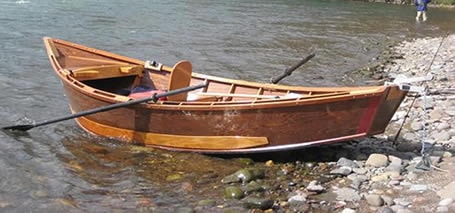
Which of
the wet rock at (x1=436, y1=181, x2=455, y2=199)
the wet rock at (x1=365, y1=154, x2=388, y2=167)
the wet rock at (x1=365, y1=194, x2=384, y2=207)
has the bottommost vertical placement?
the wet rock at (x1=365, y1=194, x2=384, y2=207)

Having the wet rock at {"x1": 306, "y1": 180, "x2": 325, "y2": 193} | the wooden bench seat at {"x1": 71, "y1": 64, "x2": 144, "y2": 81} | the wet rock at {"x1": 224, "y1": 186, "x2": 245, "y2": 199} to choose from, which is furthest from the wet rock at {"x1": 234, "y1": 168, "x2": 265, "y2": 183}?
the wooden bench seat at {"x1": 71, "y1": 64, "x2": 144, "y2": 81}

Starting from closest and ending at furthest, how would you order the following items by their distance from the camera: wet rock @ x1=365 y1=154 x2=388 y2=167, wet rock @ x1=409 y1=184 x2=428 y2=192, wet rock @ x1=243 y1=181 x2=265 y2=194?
wet rock @ x1=409 y1=184 x2=428 y2=192
wet rock @ x1=243 y1=181 x2=265 y2=194
wet rock @ x1=365 y1=154 x2=388 y2=167

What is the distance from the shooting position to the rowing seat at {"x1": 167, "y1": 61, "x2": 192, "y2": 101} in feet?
29.6

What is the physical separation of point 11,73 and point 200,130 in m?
7.59

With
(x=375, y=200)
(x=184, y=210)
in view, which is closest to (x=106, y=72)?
(x=184, y=210)

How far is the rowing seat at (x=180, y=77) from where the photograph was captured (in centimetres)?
902

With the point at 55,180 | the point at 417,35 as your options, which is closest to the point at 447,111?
the point at 55,180

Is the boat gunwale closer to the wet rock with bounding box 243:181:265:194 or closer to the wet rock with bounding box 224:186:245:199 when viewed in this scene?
the wet rock with bounding box 243:181:265:194

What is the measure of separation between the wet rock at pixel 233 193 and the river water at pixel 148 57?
0.19m

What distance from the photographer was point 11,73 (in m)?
13.9

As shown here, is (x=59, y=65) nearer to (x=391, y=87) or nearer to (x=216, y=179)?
(x=216, y=179)

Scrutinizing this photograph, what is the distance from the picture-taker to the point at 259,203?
6621 mm

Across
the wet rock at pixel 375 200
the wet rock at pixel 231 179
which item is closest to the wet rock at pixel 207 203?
the wet rock at pixel 231 179

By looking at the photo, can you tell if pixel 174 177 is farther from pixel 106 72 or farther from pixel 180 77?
pixel 106 72
